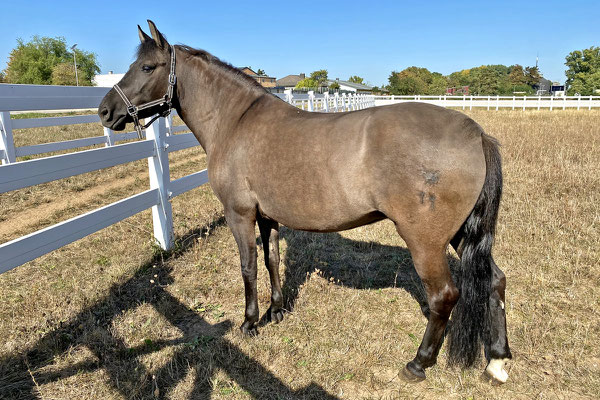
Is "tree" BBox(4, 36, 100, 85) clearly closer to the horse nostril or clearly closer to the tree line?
the tree line

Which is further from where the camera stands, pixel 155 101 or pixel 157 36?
pixel 155 101

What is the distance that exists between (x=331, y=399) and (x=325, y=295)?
1334mm

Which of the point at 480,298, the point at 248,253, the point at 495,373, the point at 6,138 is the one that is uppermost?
the point at 6,138

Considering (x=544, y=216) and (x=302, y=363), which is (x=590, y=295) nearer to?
(x=544, y=216)

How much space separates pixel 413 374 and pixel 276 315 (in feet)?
4.58

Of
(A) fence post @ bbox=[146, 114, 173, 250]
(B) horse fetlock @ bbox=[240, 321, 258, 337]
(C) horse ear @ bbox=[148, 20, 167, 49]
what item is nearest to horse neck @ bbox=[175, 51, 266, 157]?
(C) horse ear @ bbox=[148, 20, 167, 49]

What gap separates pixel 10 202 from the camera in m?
6.92

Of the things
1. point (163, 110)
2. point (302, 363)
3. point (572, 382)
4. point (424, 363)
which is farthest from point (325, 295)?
point (163, 110)

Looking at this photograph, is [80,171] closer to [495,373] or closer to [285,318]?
[285,318]

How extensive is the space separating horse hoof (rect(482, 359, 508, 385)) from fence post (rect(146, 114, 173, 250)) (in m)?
3.90

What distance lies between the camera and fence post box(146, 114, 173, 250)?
4.89 m

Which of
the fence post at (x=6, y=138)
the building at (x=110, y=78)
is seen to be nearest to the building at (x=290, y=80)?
the building at (x=110, y=78)

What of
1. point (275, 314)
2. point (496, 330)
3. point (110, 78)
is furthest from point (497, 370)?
point (110, 78)

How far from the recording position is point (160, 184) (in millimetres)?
4996
